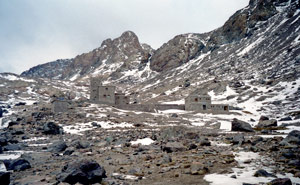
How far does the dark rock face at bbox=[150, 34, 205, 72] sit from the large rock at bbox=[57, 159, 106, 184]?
148486mm

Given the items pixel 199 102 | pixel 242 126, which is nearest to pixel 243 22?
pixel 199 102

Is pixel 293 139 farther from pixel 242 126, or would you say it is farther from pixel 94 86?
pixel 94 86

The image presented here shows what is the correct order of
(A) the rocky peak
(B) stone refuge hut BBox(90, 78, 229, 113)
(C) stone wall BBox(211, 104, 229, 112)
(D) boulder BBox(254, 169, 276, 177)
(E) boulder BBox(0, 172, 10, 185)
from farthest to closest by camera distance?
(A) the rocky peak < (C) stone wall BBox(211, 104, 229, 112) < (B) stone refuge hut BBox(90, 78, 229, 113) < (E) boulder BBox(0, 172, 10, 185) < (D) boulder BBox(254, 169, 276, 177)

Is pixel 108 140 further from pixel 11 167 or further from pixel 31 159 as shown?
pixel 11 167

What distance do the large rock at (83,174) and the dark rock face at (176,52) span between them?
487 ft

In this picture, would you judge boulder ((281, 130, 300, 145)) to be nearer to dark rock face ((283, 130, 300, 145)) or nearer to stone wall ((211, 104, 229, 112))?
dark rock face ((283, 130, 300, 145))

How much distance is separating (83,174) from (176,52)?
158912 mm

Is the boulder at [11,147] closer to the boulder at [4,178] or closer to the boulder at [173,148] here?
the boulder at [4,178]

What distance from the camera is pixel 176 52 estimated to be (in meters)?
162

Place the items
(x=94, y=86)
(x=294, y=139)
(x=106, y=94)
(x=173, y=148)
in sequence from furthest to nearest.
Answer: (x=94, y=86), (x=106, y=94), (x=173, y=148), (x=294, y=139)

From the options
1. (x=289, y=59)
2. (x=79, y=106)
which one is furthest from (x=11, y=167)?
(x=289, y=59)

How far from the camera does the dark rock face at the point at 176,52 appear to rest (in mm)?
157613

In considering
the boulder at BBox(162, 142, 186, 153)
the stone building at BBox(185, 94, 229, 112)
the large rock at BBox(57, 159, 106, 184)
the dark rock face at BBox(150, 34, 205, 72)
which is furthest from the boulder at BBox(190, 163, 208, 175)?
the dark rock face at BBox(150, 34, 205, 72)

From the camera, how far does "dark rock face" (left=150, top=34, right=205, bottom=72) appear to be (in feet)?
517
